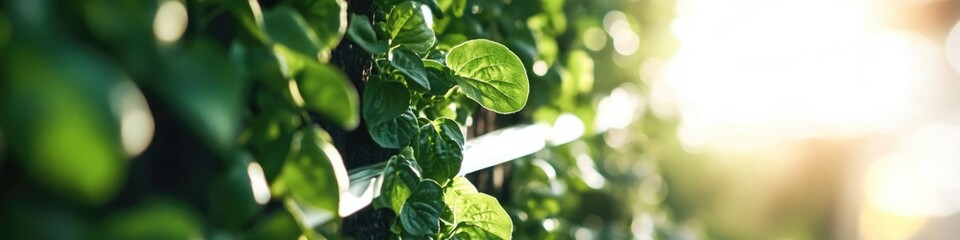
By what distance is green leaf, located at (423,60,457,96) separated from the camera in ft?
4.07

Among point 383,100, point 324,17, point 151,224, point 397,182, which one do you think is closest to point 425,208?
point 397,182

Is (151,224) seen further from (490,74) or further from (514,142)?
(514,142)

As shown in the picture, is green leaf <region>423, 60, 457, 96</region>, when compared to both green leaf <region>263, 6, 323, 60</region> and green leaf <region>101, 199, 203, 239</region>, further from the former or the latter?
green leaf <region>101, 199, 203, 239</region>

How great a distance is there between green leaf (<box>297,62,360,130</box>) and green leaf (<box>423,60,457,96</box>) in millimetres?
442

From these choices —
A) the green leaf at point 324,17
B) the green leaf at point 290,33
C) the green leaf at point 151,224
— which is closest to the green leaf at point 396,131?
the green leaf at point 324,17

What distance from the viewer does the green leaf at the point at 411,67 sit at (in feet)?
3.77

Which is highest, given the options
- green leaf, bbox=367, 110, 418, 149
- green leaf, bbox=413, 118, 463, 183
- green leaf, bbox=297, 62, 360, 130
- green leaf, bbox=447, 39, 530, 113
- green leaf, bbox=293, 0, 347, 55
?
green leaf, bbox=293, 0, 347, 55

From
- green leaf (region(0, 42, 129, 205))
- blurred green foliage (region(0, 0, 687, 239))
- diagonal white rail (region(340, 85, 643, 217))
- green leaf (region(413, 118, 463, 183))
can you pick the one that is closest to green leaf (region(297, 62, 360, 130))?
blurred green foliage (region(0, 0, 687, 239))

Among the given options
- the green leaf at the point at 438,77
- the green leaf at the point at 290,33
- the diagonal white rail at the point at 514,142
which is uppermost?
the green leaf at the point at 290,33

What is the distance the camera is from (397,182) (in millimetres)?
1172

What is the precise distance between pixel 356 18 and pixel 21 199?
0.55 meters

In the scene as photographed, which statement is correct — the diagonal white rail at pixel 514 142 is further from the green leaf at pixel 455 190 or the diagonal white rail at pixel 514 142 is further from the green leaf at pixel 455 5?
the green leaf at pixel 455 5

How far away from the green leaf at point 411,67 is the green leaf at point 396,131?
0.04m

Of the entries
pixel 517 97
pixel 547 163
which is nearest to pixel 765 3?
pixel 547 163
